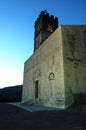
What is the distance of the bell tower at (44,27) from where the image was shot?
28109 millimetres

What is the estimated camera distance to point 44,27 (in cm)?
2859

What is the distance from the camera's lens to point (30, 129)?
4.69 m

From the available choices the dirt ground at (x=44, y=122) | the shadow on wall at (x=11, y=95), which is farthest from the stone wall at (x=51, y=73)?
the shadow on wall at (x=11, y=95)

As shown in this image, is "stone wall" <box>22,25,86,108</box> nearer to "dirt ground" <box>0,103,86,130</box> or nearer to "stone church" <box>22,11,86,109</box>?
"stone church" <box>22,11,86,109</box>

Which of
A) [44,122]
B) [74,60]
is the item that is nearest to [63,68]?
[74,60]

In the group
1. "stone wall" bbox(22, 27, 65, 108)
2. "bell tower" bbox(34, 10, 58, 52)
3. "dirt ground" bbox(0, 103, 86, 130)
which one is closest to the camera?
"dirt ground" bbox(0, 103, 86, 130)

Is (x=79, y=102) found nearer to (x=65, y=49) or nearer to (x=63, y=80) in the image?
(x=63, y=80)

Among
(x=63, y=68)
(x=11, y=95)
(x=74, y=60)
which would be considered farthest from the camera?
(x=11, y=95)

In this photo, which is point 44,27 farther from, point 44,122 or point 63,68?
point 44,122

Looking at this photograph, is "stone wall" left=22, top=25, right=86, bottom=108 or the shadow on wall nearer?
"stone wall" left=22, top=25, right=86, bottom=108

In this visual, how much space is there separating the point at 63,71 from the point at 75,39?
341 cm

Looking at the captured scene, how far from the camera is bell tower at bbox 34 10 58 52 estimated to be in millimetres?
28109

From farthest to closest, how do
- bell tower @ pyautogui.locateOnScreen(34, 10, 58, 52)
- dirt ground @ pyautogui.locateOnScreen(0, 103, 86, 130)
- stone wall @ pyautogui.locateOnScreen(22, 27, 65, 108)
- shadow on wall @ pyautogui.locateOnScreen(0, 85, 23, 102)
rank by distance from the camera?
1. shadow on wall @ pyautogui.locateOnScreen(0, 85, 23, 102)
2. bell tower @ pyautogui.locateOnScreen(34, 10, 58, 52)
3. stone wall @ pyautogui.locateOnScreen(22, 27, 65, 108)
4. dirt ground @ pyautogui.locateOnScreen(0, 103, 86, 130)

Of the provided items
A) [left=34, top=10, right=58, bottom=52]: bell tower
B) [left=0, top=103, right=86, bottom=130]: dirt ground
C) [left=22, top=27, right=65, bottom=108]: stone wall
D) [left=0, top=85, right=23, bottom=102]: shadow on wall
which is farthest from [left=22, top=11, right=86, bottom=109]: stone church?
[left=0, top=85, right=23, bottom=102]: shadow on wall
